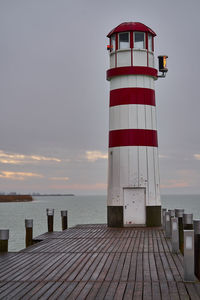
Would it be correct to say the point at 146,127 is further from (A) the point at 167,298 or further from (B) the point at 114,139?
(A) the point at 167,298

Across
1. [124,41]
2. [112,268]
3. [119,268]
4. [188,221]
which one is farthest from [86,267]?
[124,41]

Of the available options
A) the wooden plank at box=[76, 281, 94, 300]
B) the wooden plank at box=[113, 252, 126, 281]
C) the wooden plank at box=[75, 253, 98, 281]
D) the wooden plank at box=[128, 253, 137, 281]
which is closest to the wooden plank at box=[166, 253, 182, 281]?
the wooden plank at box=[128, 253, 137, 281]

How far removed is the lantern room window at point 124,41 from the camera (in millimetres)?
19266

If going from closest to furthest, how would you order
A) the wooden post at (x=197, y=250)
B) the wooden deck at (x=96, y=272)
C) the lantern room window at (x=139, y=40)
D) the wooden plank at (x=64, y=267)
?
the wooden deck at (x=96, y=272)
the wooden plank at (x=64, y=267)
the wooden post at (x=197, y=250)
the lantern room window at (x=139, y=40)

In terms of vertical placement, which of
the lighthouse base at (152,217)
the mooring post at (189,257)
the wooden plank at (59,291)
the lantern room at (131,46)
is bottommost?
the wooden plank at (59,291)

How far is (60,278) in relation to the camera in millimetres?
8594

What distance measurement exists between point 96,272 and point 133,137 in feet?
33.2

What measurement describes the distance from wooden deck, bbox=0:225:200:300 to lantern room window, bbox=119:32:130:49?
29.3ft

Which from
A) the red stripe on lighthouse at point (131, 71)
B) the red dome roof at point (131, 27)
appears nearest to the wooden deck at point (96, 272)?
the red stripe on lighthouse at point (131, 71)

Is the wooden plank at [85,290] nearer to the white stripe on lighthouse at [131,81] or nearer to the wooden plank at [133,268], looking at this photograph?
the wooden plank at [133,268]

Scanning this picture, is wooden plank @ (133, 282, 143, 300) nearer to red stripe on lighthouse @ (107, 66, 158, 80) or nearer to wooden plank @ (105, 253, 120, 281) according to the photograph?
wooden plank @ (105, 253, 120, 281)

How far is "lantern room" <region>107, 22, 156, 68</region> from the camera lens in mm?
19016

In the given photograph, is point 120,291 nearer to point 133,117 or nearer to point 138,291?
point 138,291

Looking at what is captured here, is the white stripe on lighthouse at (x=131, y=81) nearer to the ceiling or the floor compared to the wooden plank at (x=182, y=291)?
nearer to the ceiling
